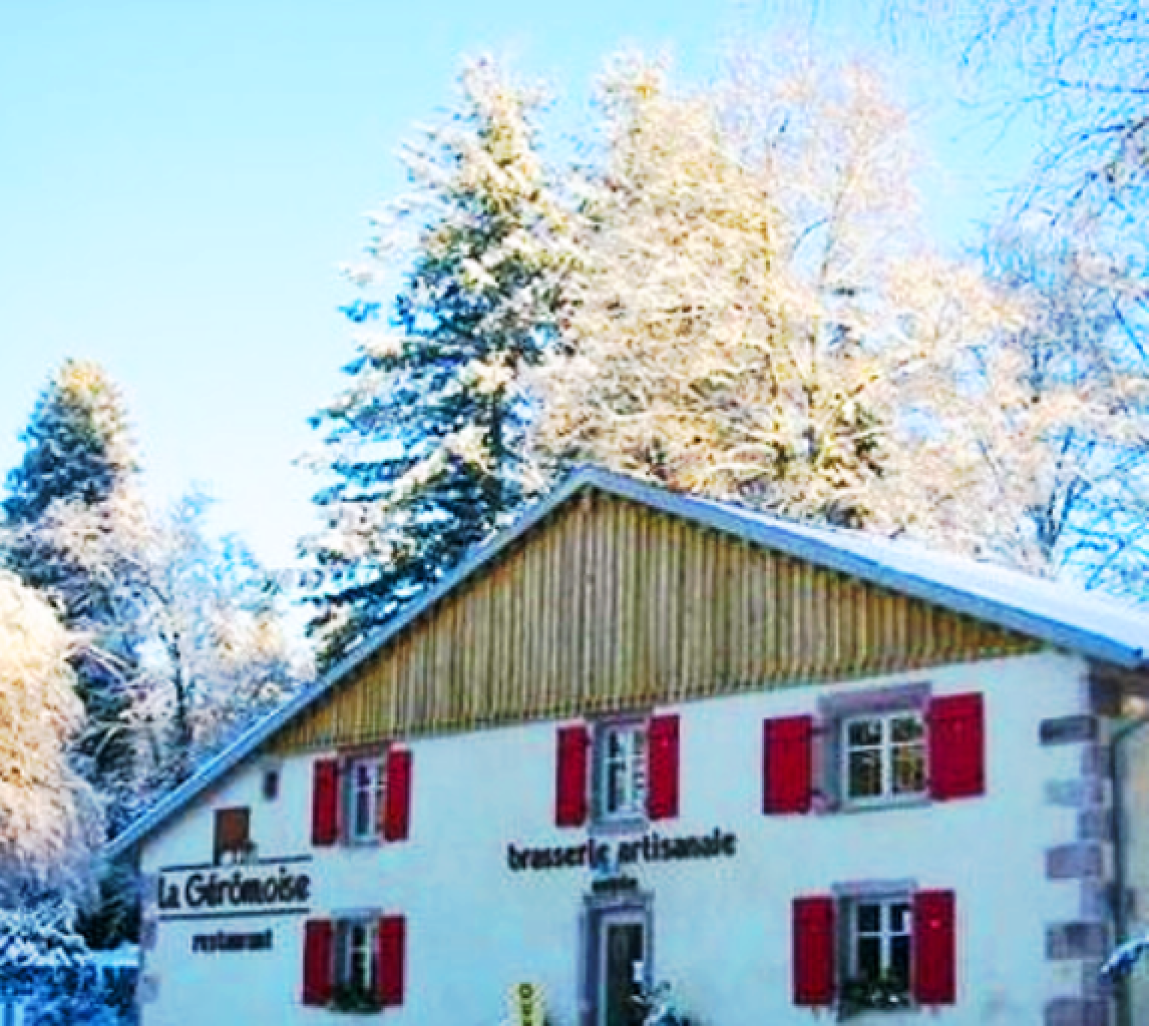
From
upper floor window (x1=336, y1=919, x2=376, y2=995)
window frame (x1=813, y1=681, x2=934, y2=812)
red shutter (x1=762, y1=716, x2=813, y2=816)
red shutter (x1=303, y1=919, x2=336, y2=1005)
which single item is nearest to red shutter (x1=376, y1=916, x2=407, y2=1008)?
upper floor window (x1=336, y1=919, x2=376, y2=995)

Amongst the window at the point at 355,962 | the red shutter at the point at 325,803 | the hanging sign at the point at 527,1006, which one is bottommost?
the hanging sign at the point at 527,1006

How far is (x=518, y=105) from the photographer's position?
139ft

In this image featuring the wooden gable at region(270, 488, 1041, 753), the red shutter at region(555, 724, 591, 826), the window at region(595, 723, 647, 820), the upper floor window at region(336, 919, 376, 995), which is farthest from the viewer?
the upper floor window at region(336, 919, 376, 995)

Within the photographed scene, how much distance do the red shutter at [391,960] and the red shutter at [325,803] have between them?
4.72 feet

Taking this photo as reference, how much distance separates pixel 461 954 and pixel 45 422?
3083cm

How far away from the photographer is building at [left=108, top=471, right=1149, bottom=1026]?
19.3 m

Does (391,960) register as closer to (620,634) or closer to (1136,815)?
(620,634)

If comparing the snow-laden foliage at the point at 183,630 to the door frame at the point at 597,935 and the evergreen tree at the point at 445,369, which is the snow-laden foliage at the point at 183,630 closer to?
the evergreen tree at the point at 445,369

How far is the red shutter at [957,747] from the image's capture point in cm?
1975

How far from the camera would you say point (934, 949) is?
19703 mm

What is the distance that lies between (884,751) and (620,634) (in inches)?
142

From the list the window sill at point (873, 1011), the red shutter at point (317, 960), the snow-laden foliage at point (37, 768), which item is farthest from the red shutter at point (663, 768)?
the snow-laden foliage at point (37, 768)

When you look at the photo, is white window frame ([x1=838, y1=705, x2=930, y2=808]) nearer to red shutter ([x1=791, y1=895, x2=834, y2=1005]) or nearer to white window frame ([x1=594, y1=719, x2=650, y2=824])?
red shutter ([x1=791, y1=895, x2=834, y2=1005])

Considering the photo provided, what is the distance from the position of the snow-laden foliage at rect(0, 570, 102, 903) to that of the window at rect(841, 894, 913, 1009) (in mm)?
17724
